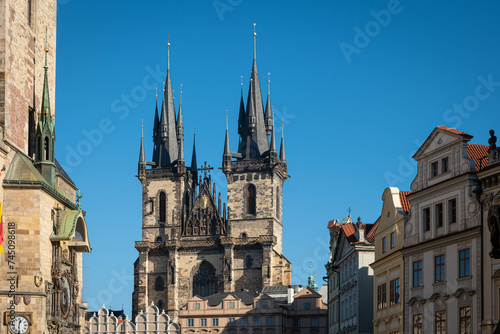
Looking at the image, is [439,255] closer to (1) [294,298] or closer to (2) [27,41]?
(2) [27,41]

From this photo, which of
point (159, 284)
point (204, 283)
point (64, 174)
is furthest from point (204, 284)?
point (64, 174)

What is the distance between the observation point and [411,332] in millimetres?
44625

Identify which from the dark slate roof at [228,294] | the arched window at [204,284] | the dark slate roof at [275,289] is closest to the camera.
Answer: the dark slate roof at [228,294]

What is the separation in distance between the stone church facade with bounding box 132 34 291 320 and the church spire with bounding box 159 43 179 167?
0.43 ft

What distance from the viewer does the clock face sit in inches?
1390

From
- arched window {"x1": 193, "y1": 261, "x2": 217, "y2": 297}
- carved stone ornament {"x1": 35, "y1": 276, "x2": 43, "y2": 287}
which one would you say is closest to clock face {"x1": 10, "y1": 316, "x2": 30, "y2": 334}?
carved stone ornament {"x1": 35, "y1": 276, "x2": 43, "y2": 287}

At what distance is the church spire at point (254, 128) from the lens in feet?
390

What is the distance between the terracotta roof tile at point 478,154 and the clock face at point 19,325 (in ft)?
59.6

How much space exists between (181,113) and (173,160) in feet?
21.0

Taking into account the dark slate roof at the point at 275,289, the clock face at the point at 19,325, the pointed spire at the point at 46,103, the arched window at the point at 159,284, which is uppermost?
the pointed spire at the point at 46,103

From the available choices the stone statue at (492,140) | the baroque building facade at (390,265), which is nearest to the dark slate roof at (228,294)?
the baroque building facade at (390,265)

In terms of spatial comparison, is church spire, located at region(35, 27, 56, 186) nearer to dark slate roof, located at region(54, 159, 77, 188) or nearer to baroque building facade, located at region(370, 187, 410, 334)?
dark slate roof, located at region(54, 159, 77, 188)

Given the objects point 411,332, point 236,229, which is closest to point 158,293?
point 236,229

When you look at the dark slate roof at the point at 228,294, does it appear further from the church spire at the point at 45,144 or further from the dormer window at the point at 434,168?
the church spire at the point at 45,144
